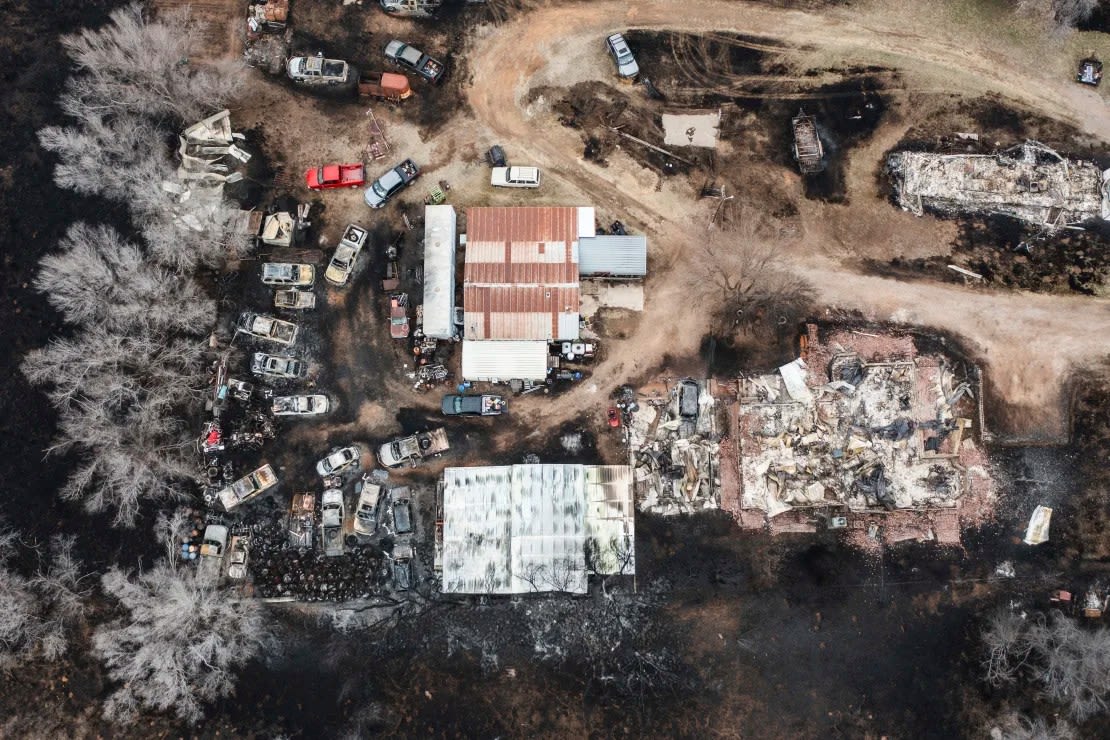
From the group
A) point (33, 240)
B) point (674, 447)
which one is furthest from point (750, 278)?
point (33, 240)

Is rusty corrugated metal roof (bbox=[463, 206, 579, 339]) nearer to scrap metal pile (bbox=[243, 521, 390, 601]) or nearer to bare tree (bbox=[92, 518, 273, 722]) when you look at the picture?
scrap metal pile (bbox=[243, 521, 390, 601])

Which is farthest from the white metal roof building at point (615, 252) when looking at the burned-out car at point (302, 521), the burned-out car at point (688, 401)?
the burned-out car at point (302, 521)

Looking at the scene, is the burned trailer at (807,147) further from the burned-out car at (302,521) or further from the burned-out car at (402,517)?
the burned-out car at (302,521)

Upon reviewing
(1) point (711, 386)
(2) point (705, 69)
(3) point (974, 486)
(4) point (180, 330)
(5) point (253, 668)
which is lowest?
(5) point (253, 668)

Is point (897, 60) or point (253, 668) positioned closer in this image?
point (253, 668)

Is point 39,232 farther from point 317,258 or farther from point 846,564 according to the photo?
point 846,564

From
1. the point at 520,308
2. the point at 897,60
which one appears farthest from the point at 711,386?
the point at 897,60
